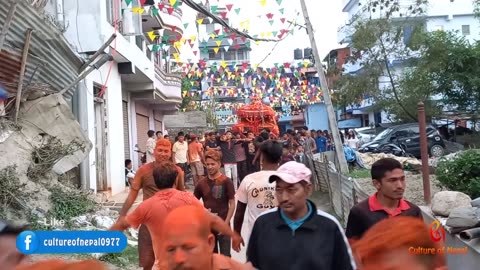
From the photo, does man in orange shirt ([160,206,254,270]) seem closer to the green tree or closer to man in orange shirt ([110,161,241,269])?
man in orange shirt ([110,161,241,269])

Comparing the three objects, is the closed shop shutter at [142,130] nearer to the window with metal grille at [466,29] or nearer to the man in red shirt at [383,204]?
the man in red shirt at [383,204]

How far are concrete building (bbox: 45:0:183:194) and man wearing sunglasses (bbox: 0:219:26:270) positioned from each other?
1040cm

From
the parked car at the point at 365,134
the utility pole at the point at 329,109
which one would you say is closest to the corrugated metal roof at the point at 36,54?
the utility pole at the point at 329,109

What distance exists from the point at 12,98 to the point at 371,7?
2014 centimetres

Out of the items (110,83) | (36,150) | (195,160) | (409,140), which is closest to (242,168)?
(195,160)

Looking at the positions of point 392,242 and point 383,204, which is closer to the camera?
point 392,242

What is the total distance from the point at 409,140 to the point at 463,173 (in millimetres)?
15620

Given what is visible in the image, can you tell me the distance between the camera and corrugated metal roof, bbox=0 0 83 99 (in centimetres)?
831

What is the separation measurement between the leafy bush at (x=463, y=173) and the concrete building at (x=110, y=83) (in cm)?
756

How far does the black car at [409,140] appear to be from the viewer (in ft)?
73.6

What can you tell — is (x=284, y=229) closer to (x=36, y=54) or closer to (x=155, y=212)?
(x=155, y=212)

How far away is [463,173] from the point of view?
328 inches

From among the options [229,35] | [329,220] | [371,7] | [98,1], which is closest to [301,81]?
[371,7]

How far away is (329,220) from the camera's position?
317 cm
